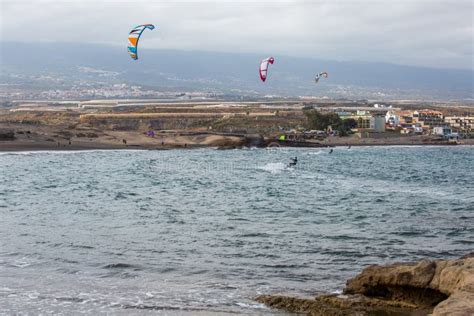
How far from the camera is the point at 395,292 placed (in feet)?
44.9

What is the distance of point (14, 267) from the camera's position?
58.0 ft

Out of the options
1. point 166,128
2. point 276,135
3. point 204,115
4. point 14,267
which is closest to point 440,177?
point 14,267

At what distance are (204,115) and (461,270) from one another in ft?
318

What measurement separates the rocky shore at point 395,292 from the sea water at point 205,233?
106 cm

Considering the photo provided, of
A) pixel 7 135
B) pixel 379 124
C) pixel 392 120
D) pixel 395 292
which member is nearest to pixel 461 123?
pixel 392 120

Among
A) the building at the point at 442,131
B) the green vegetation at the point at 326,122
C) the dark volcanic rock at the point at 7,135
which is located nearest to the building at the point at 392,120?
the building at the point at 442,131

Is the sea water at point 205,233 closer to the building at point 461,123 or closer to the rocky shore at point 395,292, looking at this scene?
the rocky shore at point 395,292

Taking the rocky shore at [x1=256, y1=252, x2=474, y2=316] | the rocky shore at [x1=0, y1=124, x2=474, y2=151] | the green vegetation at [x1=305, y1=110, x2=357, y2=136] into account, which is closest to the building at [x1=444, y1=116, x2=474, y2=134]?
the rocky shore at [x1=0, y1=124, x2=474, y2=151]

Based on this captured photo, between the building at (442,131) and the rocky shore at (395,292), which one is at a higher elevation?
the rocky shore at (395,292)

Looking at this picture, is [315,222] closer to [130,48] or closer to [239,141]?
[130,48]

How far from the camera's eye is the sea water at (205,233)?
15461 millimetres

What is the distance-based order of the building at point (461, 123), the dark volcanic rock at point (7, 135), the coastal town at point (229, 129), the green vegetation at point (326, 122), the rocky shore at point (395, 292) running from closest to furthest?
the rocky shore at point (395, 292), the dark volcanic rock at point (7, 135), the coastal town at point (229, 129), the green vegetation at point (326, 122), the building at point (461, 123)

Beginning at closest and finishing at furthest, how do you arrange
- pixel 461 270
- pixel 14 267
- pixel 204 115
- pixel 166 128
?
1. pixel 461 270
2. pixel 14 267
3. pixel 166 128
4. pixel 204 115

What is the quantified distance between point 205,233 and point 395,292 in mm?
9910
